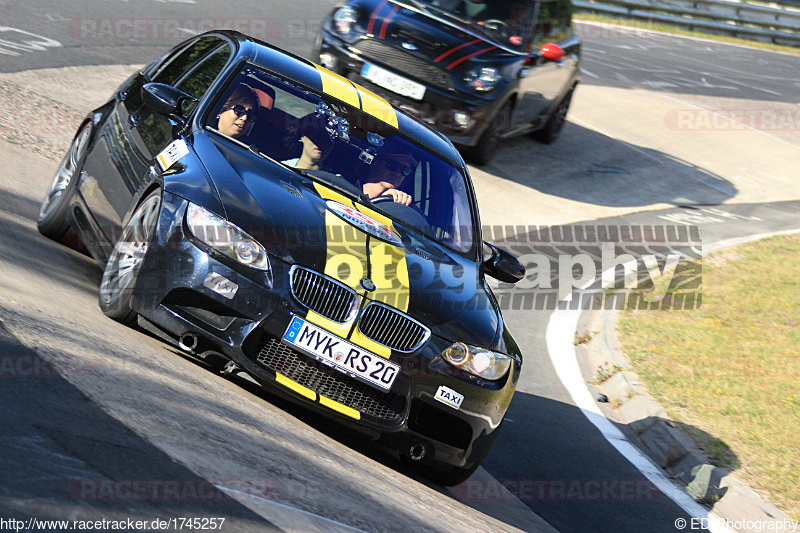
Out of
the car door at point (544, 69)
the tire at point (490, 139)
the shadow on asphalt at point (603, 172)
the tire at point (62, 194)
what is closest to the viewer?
the tire at point (62, 194)

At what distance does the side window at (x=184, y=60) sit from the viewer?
643cm

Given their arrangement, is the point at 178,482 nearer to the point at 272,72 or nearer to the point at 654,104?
the point at 272,72

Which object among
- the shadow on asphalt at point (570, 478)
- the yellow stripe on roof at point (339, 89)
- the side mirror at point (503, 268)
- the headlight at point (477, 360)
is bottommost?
the shadow on asphalt at point (570, 478)

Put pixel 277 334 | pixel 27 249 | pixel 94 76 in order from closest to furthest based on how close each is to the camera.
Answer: pixel 277 334 → pixel 27 249 → pixel 94 76

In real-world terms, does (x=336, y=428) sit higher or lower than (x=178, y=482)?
lower

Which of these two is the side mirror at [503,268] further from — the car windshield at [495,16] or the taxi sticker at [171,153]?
the car windshield at [495,16]

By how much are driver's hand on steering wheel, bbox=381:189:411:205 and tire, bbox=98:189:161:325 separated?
4.53ft

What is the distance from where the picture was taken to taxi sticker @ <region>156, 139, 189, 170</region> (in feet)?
17.3

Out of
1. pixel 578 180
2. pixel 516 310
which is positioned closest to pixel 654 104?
pixel 578 180

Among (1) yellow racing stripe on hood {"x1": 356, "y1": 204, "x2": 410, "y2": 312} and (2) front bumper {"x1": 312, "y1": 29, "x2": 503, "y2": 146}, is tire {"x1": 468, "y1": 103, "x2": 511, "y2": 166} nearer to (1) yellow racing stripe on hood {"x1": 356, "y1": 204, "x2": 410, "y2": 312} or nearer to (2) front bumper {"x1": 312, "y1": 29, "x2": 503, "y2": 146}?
(2) front bumper {"x1": 312, "y1": 29, "x2": 503, "y2": 146}

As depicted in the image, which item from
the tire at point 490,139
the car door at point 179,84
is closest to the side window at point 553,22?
the tire at point 490,139

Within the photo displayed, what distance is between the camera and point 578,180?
13469 mm

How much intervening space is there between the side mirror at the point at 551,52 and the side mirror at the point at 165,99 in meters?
7.30

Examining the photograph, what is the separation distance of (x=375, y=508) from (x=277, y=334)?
1.00m
